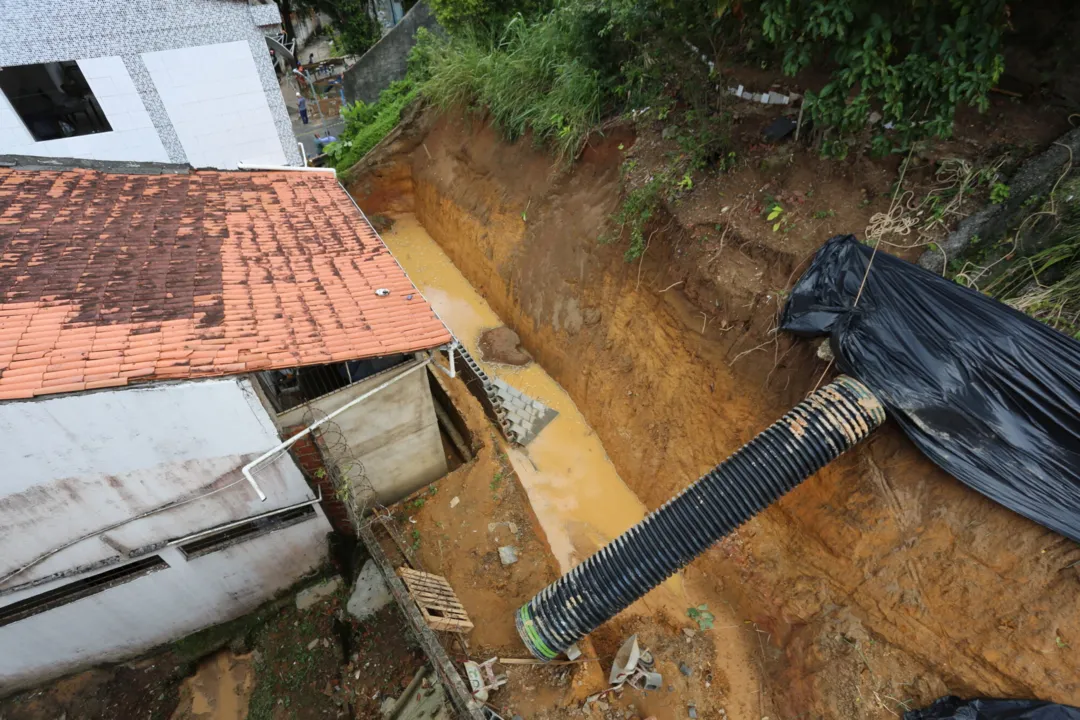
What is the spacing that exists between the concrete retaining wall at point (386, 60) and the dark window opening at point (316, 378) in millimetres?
13352

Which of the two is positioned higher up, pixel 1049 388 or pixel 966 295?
pixel 966 295

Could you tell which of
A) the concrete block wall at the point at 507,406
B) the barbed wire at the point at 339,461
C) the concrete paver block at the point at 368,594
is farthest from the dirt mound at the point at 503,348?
the concrete paver block at the point at 368,594

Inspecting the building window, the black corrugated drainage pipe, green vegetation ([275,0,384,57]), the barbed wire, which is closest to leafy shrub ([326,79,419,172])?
the building window

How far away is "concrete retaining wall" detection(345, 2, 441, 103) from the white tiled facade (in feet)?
26.0

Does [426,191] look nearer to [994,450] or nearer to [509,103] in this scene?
[509,103]

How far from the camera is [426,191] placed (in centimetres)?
1363

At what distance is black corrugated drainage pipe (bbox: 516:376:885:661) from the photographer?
446 cm

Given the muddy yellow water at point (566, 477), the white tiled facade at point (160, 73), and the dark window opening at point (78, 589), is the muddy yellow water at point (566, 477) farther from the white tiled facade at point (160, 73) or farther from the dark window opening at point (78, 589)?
the white tiled facade at point (160, 73)

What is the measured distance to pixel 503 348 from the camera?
33.2ft

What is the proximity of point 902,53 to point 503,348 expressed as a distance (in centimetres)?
725

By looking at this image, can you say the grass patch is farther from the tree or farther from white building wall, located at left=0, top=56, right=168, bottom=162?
the tree

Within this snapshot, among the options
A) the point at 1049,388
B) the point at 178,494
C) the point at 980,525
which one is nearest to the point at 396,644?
the point at 178,494

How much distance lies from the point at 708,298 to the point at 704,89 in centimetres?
325

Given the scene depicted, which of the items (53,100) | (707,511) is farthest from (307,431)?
(53,100)
